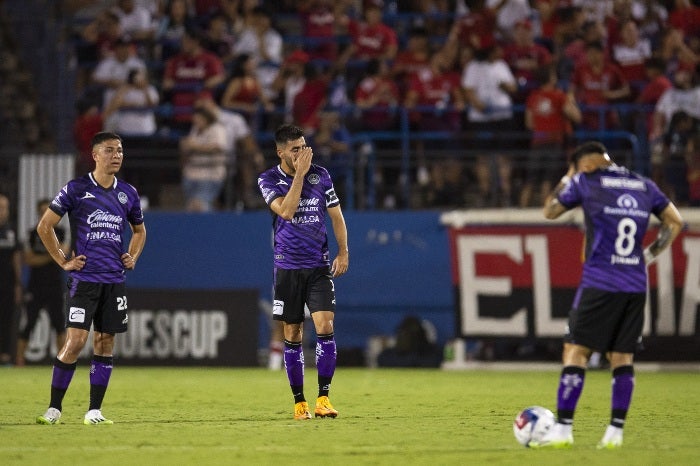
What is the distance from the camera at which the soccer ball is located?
9.00m

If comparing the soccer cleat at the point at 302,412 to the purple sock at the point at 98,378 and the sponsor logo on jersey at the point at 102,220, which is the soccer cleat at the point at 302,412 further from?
the sponsor logo on jersey at the point at 102,220

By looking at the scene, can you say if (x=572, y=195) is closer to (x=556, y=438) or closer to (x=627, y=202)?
(x=627, y=202)

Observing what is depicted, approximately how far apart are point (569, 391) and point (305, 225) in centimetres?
A: 352

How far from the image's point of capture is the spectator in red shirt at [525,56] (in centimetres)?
2219

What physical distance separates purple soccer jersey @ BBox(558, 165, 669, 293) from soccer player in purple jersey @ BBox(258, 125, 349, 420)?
2.89m

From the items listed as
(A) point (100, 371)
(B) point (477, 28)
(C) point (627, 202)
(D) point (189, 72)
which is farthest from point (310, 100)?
(C) point (627, 202)

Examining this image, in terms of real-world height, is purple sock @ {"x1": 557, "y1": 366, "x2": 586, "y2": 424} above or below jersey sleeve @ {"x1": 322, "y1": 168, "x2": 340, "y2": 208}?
below

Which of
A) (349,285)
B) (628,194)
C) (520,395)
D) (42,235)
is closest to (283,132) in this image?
(42,235)

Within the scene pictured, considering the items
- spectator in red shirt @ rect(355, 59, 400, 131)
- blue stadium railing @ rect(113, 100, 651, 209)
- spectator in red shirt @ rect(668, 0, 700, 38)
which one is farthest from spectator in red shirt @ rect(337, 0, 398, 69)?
Answer: spectator in red shirt @ rect(668, 0, 700, 38)

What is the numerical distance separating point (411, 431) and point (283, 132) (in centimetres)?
295

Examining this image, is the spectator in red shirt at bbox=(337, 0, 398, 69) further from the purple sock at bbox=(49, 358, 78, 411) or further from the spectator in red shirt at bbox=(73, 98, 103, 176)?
the purple sock at bbox=(49, 358, 78, 411)

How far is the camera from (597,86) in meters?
21.7

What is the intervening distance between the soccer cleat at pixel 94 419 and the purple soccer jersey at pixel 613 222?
14.5 ft

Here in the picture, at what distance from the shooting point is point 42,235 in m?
10.9
